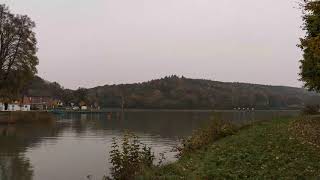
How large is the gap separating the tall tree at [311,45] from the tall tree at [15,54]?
142 ft

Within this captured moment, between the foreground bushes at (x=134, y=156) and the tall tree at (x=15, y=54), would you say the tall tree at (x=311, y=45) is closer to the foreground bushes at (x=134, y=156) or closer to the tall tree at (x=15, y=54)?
the foreground bushes at (x=134, y=156)

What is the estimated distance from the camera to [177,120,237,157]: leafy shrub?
2289 cm

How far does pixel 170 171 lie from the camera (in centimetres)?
1509

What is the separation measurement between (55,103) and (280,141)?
14388 centimetres

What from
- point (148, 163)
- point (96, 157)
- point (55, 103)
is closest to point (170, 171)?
point (148, 163)

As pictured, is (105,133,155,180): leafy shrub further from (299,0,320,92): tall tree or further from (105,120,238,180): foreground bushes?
(299,0,320,92): tall tree

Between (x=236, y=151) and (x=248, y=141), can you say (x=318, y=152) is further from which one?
(x=248, y=141)

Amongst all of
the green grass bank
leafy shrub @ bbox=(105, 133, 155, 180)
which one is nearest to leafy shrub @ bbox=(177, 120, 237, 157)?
the green grass bank

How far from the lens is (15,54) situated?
67.5 m

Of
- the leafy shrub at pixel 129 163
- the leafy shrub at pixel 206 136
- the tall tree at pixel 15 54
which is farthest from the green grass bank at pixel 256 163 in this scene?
the tall tree at pixel 15 54

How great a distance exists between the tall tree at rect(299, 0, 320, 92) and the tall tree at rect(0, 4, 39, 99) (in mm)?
43273

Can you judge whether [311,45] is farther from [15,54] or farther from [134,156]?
[15,54]

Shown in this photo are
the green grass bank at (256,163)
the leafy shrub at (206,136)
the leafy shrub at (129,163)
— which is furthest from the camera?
the leafy shrub at (206,136)

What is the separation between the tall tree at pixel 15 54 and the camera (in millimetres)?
66125
